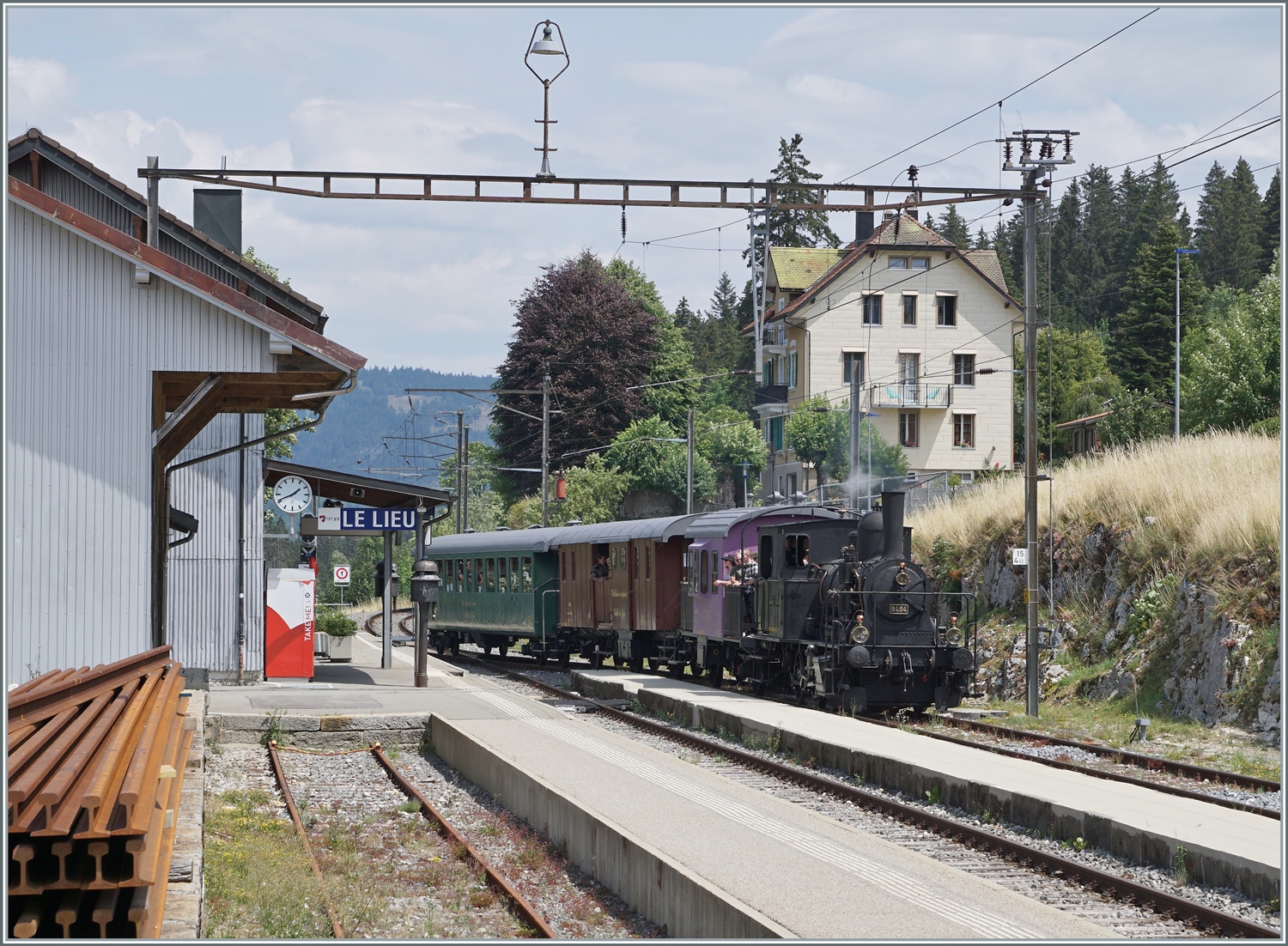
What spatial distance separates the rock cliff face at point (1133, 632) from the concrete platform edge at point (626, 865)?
8700mm

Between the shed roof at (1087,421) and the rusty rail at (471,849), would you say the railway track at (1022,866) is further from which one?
the shed roof at (1087,421)

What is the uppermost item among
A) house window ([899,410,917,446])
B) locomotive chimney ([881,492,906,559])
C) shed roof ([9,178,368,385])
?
house window ([899,410,917,446])

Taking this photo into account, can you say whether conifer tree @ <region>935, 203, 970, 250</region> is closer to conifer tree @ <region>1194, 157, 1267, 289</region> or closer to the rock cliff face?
conifer tree @ <region>1194, 157, 1267, 289</region>

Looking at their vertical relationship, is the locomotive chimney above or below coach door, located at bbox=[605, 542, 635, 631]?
above

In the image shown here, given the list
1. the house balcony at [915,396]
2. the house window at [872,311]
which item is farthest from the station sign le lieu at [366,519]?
the house window at [872,311]

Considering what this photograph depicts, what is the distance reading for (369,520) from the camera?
23531 millimetres

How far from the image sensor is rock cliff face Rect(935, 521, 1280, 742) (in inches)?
664

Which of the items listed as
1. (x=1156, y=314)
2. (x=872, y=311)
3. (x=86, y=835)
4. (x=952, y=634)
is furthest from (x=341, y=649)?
(x=1156, y=314)

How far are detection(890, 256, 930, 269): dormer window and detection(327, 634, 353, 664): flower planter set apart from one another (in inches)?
1274

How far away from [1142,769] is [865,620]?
4300mm

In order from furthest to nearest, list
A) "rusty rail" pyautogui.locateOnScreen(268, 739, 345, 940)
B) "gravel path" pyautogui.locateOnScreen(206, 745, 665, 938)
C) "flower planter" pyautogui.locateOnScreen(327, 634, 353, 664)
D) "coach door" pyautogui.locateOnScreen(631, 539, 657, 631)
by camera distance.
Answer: "flower planter" pyautogui.locateOnScreen(327, 634, 353, 664), "coach door" pyautogui.locateOnScreen(631, 539, 657, 631), "gravel path" pyautogui.locateOnScreen(206, 745, 665, 938), "rusty rail" pyautogui.locateOnScreen(268, 739, 345, 940)

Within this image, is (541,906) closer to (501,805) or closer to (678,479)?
(501,805)

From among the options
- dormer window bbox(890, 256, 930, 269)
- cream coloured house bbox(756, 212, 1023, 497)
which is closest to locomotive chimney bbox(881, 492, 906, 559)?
cream coloured house bbox(756, 212, 1023, 497)

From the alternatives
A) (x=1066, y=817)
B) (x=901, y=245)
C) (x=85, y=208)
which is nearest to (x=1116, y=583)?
(x=1066, y=817)
